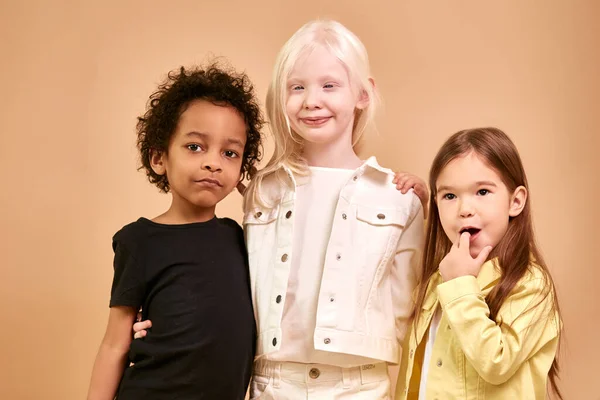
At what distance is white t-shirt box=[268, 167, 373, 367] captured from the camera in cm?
183

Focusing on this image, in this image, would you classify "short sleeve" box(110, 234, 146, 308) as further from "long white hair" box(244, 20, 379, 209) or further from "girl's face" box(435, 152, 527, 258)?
"girl's face" box(435, 152, 527, 258)

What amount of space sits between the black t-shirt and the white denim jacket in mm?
102

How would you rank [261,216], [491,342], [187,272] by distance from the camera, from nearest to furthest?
[491,342]
[187,272]
[261,216]

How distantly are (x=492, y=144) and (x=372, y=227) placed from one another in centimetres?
37

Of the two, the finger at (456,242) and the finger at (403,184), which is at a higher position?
the finger at (403,184)

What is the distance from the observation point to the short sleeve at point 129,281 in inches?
69.5

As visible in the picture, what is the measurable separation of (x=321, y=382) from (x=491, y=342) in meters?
0.45

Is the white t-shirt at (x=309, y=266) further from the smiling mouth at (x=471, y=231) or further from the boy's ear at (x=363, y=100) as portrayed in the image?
the smiling mouth at (x=471, y=231)

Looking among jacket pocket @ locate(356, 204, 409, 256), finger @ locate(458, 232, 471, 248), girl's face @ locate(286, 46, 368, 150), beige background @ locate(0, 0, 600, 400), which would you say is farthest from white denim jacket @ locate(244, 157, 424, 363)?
beige background @ locate(0, 0, 600, 400)

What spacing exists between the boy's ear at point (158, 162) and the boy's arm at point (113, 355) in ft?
1.21

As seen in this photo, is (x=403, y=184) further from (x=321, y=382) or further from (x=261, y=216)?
(x=321, y=382)

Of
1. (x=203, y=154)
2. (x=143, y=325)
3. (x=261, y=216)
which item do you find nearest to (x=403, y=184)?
(x=261, y=216)

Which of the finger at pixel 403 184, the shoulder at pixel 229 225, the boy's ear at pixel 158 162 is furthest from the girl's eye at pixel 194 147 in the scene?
the finger at pixel 403 184

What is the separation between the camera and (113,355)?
1821 millimetres
